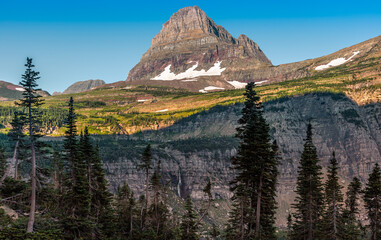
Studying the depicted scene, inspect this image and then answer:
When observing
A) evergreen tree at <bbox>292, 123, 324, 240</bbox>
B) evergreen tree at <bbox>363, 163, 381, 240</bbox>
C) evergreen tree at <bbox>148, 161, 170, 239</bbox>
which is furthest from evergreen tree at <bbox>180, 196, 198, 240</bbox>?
evergreen tree at <bbox>363, 163, 381, 240</bbox>

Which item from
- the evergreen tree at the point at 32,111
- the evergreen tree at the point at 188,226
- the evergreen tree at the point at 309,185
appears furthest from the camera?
the evergreen tree at the point at 188,226

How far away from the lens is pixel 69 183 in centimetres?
4384

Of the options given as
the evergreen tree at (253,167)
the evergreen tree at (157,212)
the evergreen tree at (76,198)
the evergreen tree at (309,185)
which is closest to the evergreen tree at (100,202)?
the evergreen tree at (76,198)

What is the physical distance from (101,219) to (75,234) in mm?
17701

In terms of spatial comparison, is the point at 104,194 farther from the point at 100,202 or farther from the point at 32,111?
the point at 32,111

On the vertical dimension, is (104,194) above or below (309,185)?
below

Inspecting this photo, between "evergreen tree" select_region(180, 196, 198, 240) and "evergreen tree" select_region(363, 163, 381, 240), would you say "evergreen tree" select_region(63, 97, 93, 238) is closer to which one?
"evergreen tree" select_region(180, 196, 198, 240)

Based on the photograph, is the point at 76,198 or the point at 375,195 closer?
the point at 76,198

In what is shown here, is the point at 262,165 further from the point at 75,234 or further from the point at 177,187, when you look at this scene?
the point at 177,187

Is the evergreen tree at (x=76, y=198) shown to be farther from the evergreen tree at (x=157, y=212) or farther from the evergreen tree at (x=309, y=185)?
the evergreen tree at (x=309, y=185)

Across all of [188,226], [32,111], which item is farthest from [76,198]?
[188,226]

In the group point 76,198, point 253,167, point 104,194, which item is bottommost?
point 104,194

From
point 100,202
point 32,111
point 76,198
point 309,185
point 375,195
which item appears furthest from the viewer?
point 375,195

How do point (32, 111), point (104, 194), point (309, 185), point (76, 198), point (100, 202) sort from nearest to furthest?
point (32, 111), point (76, 198), point (309, 185), point (100, 202), point (104, 194)
